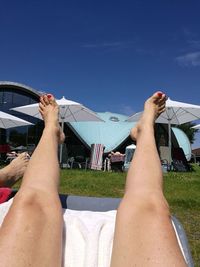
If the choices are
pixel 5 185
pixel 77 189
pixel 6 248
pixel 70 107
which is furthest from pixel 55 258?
pixel 70 107

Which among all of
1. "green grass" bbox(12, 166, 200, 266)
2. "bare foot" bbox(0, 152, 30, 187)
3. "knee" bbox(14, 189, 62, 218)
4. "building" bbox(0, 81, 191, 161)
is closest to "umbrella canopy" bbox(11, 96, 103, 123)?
"building" bbox(0, 81, 191, 161)

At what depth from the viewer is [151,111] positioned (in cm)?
241

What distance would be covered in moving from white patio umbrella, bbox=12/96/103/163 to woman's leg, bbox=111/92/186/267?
1104 cm

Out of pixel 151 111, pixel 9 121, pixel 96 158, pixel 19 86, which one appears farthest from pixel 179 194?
pixel 19 86

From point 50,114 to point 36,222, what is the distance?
1.29 metres

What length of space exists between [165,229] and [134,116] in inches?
484

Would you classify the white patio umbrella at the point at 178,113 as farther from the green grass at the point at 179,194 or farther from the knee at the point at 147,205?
the knee at the point at 147,205

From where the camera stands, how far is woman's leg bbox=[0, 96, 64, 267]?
119 cm

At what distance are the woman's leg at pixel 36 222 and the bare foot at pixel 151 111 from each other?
2.06 ft

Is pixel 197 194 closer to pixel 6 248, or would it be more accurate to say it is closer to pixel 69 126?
pixel 6 248

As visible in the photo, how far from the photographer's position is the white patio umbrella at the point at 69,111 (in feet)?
42.1

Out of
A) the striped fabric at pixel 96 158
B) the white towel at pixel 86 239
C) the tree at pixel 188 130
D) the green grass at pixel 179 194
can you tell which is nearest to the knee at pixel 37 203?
the white towel at pixel 86 239

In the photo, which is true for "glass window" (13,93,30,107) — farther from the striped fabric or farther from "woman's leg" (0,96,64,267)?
"woman's leg" (0,96,64,267)

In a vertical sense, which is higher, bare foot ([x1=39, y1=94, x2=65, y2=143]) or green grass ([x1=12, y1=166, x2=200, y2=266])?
bare foot ([x1=39, y1=94, x2=65, y2=143])
